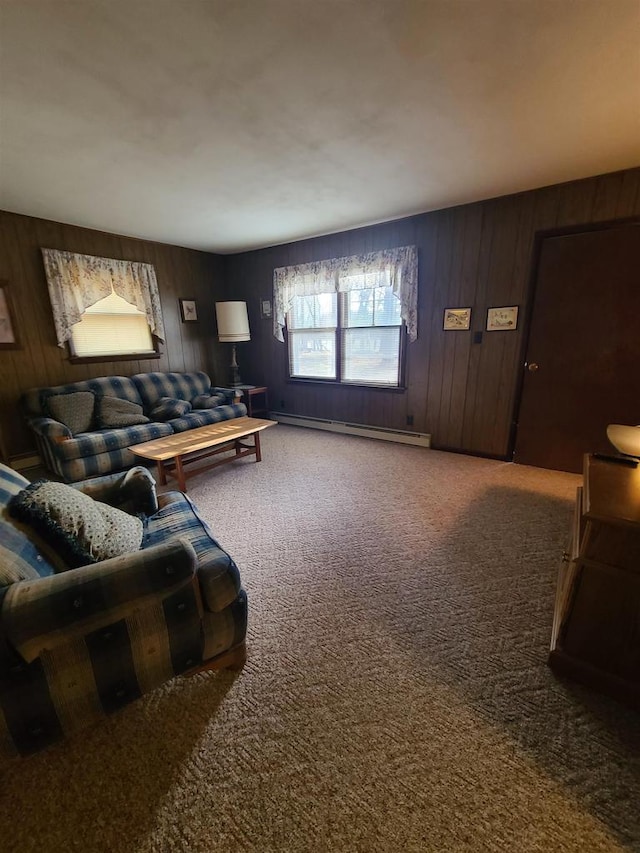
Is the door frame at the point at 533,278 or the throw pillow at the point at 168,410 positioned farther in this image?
the throw pillow at the point at 168,410

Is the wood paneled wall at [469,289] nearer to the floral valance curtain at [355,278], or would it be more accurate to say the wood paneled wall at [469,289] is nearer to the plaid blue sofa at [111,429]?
the floral valance curtain at [355,278]

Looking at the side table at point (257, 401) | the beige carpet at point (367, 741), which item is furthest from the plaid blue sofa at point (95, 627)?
the side table at point (257, 401)

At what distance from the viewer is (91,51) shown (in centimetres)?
141

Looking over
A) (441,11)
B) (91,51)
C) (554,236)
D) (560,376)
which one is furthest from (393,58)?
(560,376)

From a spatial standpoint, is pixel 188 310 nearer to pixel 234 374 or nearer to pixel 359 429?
pixel 234 374

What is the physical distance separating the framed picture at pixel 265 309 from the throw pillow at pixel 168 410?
71.8 inches

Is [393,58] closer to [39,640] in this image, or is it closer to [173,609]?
[173,609]

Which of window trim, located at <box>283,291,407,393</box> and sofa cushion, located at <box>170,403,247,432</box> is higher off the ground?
window trim, located at <box>283,291,407,393</box>

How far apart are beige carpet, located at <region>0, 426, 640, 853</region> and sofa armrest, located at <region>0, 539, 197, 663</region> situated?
0.48m

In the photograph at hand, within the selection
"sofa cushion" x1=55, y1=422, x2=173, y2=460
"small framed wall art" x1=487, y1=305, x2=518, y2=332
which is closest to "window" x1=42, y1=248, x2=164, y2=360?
"sofa cushion" x1=55, y1=422, x2=173, y2=460

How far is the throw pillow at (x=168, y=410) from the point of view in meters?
3.76

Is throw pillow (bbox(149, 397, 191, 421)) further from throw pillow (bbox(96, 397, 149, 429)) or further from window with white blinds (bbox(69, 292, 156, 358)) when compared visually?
window with white blinds (bbox(69, 292, 156, 358))

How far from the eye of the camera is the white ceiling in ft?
4.22

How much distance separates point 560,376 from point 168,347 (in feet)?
14.8
